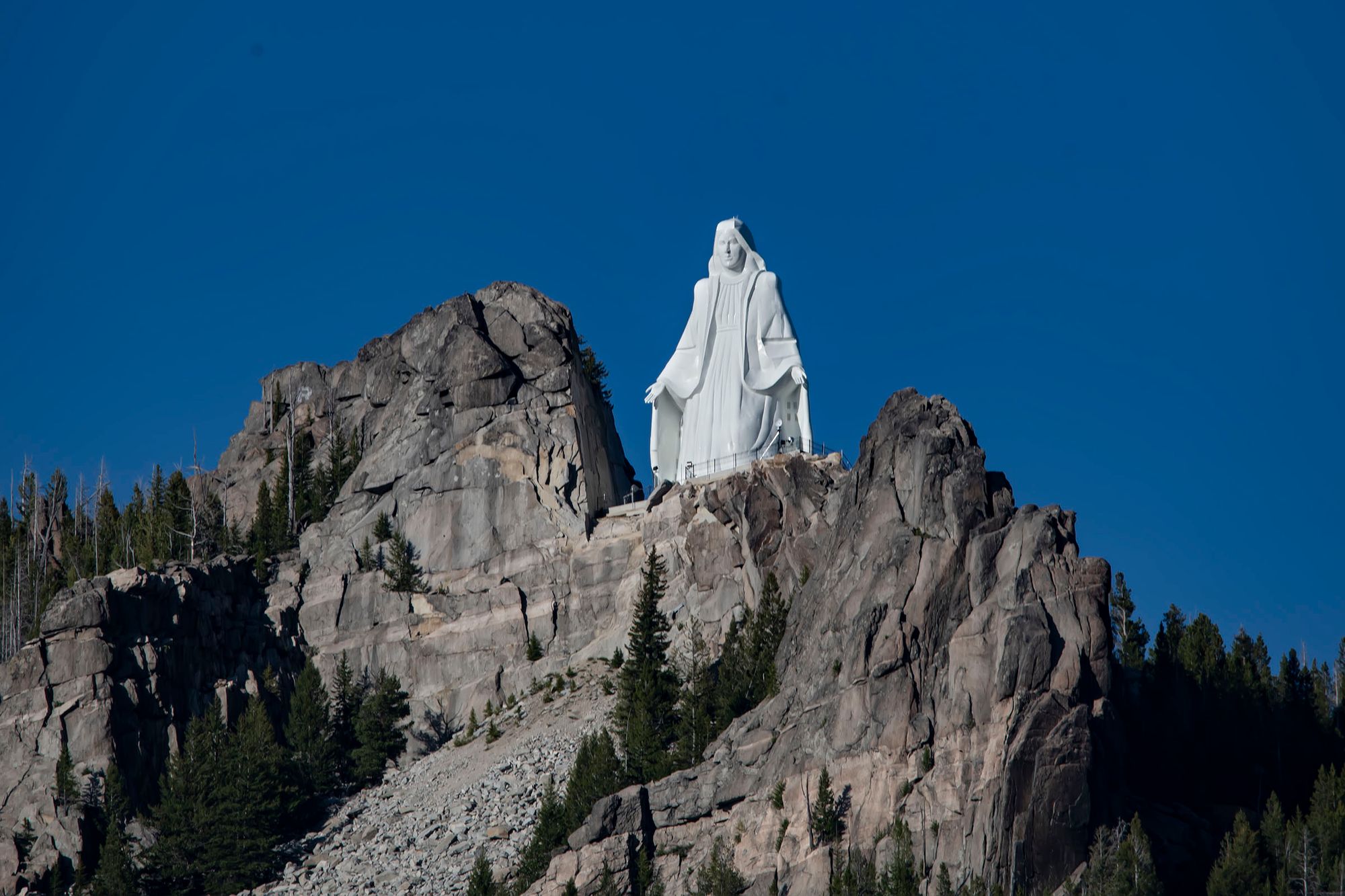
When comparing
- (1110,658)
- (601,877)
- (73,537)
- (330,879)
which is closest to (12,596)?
(73,537)

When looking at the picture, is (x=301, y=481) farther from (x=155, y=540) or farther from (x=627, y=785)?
(x=627, y=785)

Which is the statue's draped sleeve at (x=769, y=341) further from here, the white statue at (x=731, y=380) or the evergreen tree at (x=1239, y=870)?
the evergreen tree at (x=1239, y=870)

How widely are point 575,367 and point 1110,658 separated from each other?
34.6 meters

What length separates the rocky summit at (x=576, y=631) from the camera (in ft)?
266

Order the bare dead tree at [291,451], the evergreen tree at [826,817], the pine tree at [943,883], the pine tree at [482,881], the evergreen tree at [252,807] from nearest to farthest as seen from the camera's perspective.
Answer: the pine tree at [943,883], the evergreen tree at [826,817], the pine tree at [482,881], the evergreen tree at [252,807], the bare dead tree at [291,451]

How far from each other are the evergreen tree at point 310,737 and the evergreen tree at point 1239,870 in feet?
108

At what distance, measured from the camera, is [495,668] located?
336 feet

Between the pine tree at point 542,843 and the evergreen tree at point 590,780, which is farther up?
the evergreen tree at point 590,780

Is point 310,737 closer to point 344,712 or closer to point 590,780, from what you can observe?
point 344,712

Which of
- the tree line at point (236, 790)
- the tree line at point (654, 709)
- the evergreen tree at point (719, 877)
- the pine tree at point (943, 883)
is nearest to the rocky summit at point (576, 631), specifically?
the evergreen tree at point (719, 877)

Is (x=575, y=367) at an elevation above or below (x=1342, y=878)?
above

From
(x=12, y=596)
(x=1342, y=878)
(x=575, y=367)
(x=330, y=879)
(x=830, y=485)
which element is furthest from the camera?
(x=12, y=596)

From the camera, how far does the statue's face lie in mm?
108438

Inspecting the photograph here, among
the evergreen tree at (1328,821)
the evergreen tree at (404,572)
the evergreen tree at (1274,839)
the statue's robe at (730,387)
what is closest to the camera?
the evergreen tree at (1328,821)
